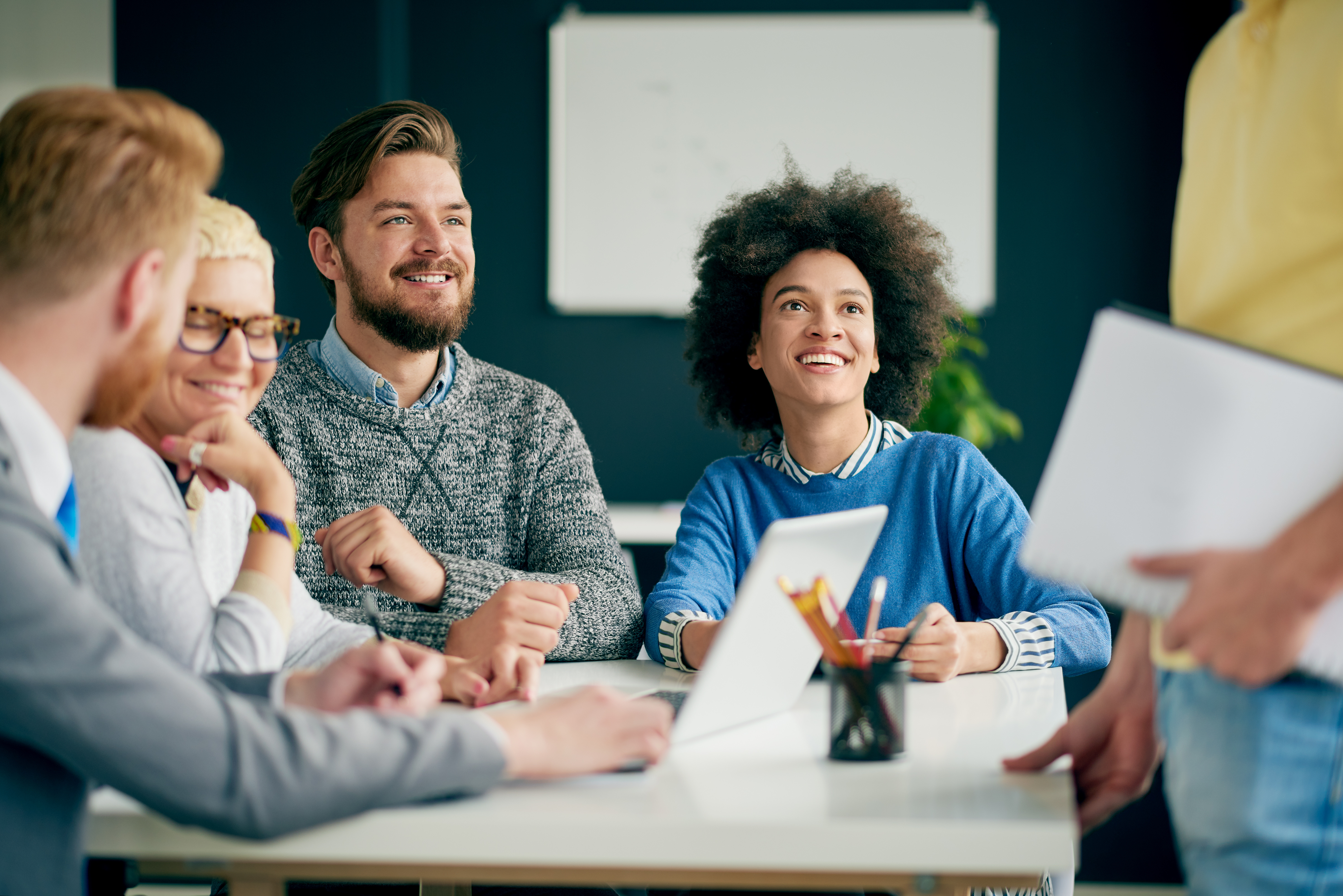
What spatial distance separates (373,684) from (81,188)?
470 millimetres

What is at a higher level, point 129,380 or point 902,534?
point 129,380

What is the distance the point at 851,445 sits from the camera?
1.92 metres

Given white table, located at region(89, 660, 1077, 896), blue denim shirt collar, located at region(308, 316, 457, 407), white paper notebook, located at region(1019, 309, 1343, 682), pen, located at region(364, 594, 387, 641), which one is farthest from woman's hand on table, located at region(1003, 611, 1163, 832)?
blue denim shirt collar, located at region(308, 316, 457, 407)

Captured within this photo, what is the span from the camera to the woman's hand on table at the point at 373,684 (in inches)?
38.8

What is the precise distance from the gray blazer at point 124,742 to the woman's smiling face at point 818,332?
3.68 feet

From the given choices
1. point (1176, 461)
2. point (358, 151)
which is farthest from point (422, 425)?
point (1176, 461)

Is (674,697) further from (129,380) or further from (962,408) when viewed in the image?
(962,408)

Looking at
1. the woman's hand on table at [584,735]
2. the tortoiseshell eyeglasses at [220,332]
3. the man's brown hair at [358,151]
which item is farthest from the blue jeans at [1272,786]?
the man's brown hair at [358,151]

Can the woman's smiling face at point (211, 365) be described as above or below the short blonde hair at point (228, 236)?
below

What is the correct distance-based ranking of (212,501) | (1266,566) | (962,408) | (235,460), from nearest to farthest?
(1266,566)
(235,460)
(212,501)
(962,408)

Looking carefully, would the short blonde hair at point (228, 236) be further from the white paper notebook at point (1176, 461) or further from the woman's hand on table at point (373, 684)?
the white paper notebook at point (1176, 461)

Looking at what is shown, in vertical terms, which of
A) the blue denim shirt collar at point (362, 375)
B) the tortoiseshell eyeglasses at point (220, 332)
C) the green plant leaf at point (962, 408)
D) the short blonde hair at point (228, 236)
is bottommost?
the green plant leaf at point (962, 408)

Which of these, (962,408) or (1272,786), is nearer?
(1272,786)

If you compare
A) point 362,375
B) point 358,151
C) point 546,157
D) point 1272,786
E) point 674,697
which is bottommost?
point 674,697
